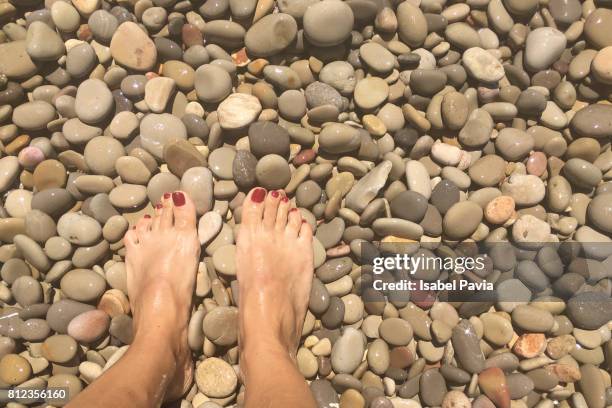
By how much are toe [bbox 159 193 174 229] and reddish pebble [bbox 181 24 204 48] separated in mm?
880

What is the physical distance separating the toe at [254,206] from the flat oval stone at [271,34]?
2.56ft

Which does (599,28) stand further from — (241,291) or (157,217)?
(157,217)

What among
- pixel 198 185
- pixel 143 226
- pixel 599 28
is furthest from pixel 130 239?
pixel 599 28

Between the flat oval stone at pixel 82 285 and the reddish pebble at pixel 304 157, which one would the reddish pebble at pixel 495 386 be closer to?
the reddish pebble at pixel 304 157

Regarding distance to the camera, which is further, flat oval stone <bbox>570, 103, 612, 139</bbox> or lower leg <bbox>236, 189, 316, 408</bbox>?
flat oval stone <bbox>570, 103, 612, 139</bbox>

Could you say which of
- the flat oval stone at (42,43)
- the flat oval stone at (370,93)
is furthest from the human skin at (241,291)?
the flat oval stone at (42,43)

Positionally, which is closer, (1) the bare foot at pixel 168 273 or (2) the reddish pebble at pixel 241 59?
(1) the bare foot at pixel 168 273

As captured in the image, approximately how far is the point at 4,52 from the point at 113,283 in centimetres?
143

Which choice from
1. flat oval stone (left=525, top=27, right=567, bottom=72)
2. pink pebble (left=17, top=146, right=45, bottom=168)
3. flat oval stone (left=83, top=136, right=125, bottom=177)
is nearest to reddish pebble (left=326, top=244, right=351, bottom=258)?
flat oval stone (left=83, top=136, right=125, bottom=177)

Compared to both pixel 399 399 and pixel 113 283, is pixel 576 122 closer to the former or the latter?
pixel 399 399

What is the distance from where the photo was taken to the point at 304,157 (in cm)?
243

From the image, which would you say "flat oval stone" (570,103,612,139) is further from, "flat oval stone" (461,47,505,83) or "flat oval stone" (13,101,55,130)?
"flat oval stone" (13,101,55,130)

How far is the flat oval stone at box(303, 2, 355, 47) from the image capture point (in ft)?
7.79

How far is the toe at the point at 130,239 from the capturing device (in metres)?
2.37
